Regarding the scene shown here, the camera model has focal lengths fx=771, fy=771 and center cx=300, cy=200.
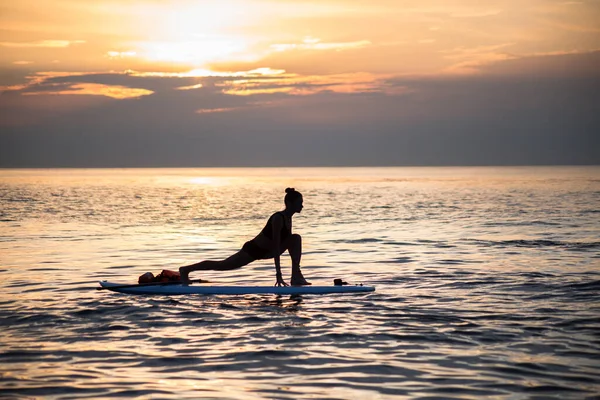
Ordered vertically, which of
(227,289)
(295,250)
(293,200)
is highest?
(293,200)

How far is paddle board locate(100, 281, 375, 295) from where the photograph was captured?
1633cm

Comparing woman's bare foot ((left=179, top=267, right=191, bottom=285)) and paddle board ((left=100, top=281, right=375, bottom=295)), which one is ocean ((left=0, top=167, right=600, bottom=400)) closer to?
paddle board ((left=100, top=281, right=375, bottom=295))

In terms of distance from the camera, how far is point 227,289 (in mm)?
16594

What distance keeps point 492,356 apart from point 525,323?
2.67m

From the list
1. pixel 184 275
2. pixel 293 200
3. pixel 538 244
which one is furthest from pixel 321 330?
pixel 538 244

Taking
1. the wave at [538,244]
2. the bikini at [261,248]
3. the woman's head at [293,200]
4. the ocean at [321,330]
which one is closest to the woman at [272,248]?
the bikini at [261,248]

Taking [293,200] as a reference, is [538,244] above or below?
below

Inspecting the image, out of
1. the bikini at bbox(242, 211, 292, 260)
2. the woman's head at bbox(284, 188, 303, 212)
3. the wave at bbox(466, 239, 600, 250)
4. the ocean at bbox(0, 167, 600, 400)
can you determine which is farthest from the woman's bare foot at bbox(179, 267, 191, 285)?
the wave at bbox(466, 239, 600, 250)

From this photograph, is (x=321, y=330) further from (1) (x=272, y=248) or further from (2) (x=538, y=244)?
(2) (x=538, y=244)

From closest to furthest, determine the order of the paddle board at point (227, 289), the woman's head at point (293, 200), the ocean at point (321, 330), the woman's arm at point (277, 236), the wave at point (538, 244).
Result: the ocean at point (321, 330)
the woman's head at point (293, 200)
the woman's arm at point (277, 236)
the paddle board at point (227, 289)
the wave at point (538, 244)

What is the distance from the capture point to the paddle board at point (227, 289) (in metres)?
16.3

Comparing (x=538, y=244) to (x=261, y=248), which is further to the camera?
(x=538, y=244)

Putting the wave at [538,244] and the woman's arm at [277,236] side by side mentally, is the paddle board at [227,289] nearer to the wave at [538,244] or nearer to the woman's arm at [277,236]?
the woman's arm at [277,236]

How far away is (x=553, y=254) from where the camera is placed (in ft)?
83.1
